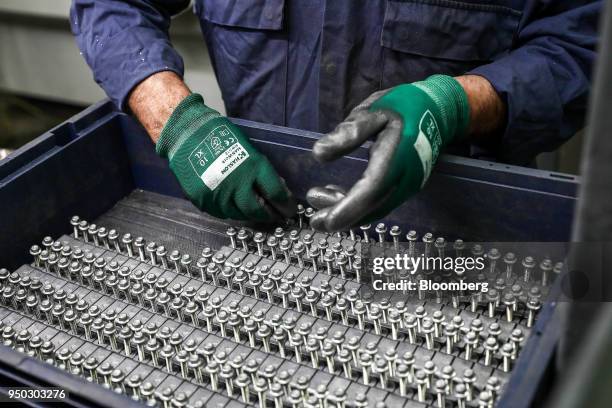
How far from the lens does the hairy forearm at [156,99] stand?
125cm

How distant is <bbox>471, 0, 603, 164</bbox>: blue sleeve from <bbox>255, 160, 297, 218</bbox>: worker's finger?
1.30ft

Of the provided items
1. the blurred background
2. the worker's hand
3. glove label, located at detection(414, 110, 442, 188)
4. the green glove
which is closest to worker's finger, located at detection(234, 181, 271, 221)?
the green glove

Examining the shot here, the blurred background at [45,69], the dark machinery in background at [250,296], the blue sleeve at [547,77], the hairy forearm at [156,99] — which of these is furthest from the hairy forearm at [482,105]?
the blurred background at [45,69]

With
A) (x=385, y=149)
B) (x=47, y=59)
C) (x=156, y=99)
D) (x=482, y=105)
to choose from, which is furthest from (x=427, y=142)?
(x=47, y=59)

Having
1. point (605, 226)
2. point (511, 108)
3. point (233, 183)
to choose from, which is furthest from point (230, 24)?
point (605, 226)

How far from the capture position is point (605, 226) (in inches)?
16.9

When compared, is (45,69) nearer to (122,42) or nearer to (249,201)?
(122,42)

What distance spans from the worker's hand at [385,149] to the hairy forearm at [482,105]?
93 mm

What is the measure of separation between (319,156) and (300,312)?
241 millimetres

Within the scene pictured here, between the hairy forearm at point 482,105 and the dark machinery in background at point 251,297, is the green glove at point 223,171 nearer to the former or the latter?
the dark machinery in background at point 251,297

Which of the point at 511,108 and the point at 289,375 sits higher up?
the point at 511,108

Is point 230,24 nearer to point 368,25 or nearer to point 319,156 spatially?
point 368,25

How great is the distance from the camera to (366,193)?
0.89m

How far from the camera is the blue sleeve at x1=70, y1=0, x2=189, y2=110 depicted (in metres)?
1.32
